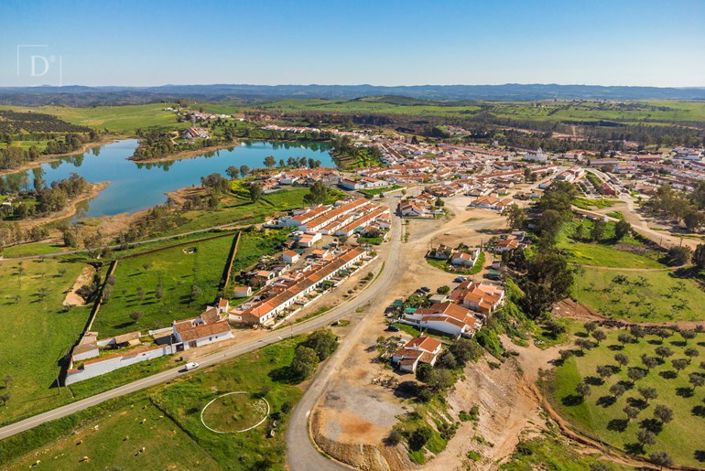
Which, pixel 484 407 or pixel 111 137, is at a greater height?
pixel 111 137

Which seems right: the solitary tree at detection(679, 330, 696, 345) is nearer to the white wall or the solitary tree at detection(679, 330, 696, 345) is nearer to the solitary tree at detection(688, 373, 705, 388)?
the solitary tree at detection(688, 373, 705, 388)

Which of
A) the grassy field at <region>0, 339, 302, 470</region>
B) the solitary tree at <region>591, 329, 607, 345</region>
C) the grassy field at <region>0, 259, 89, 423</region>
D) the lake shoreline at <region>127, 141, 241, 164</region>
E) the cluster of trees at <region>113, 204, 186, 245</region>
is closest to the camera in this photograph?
the grassy field at <region>0, 339, 302, 470</region>

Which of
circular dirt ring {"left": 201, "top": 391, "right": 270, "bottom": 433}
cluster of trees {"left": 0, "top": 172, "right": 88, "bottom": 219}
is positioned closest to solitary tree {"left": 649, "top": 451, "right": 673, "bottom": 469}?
circular dirt ring {"left": 201, "top": 391, "right": 270, "bottom": 433}

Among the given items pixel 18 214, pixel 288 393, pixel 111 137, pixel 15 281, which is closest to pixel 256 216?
pixel 15 281

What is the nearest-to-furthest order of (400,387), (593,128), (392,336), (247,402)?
(247,402) < (400,387) < (392,336) < (593,128)

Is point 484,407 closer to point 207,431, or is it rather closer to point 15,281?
point 207,431

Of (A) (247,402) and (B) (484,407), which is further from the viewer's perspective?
(B) (484,407)

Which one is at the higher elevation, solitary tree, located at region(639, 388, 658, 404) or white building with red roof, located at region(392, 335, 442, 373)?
white building with red roof, located at region(392, 335, 442, 373)

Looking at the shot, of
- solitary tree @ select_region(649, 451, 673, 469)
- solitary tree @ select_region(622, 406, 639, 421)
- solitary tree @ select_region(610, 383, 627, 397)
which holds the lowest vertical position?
solitary tree @ select_region(649, 451, 673, 469)
